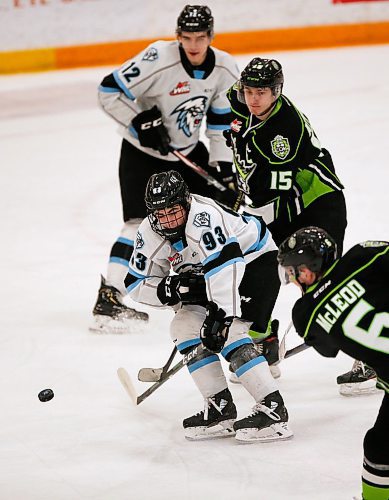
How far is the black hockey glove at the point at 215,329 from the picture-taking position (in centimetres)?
299

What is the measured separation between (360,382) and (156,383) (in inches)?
26.8

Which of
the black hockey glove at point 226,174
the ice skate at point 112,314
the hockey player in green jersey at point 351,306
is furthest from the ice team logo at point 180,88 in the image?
the hockey player in green jersey at point 351,306

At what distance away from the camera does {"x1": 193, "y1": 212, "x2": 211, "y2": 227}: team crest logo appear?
10.1 ft

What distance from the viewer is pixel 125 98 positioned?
4.29 meters

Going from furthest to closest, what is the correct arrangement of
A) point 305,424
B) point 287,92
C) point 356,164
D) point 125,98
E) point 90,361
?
point 287,92 < point 356,164 < point 125,98 < point 90,361 < point 305,424

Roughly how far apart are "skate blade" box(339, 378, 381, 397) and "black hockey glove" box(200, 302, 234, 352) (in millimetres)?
629

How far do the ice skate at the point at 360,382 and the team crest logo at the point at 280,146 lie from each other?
0.75m

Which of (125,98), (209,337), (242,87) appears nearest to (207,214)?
(209,337)

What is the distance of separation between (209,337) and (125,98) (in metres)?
1.60

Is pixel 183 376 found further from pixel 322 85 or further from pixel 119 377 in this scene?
pixel 322 85

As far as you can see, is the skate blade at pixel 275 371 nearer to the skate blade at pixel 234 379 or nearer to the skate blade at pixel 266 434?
the skate blade at pixel 234 379

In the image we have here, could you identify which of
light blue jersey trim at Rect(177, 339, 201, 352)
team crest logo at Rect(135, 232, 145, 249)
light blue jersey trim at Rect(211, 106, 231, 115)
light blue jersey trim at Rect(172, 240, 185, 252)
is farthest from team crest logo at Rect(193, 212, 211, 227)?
light blue jersey trim at Rect(211, 106, 231, 115)

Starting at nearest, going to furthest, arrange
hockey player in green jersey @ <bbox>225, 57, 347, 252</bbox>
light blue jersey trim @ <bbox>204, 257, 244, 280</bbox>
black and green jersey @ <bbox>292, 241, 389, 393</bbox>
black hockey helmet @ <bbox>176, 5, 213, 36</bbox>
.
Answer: black and green jersey @ <bbox>292, 241, 389, 393</bbox>, light blue jersey trim @ <bbox>204, 257, 244, 280</bbox>, hockey player in green jersey @ <bbox>225, 57, 347, 252</bbox>, black hockey helmet @ <bbox>176, 5, 213, 36</bbox>

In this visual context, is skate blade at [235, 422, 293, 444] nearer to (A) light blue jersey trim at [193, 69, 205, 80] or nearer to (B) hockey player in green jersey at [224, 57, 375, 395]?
(B) hockey player in green jersey at [224, 57, 375, 395]
